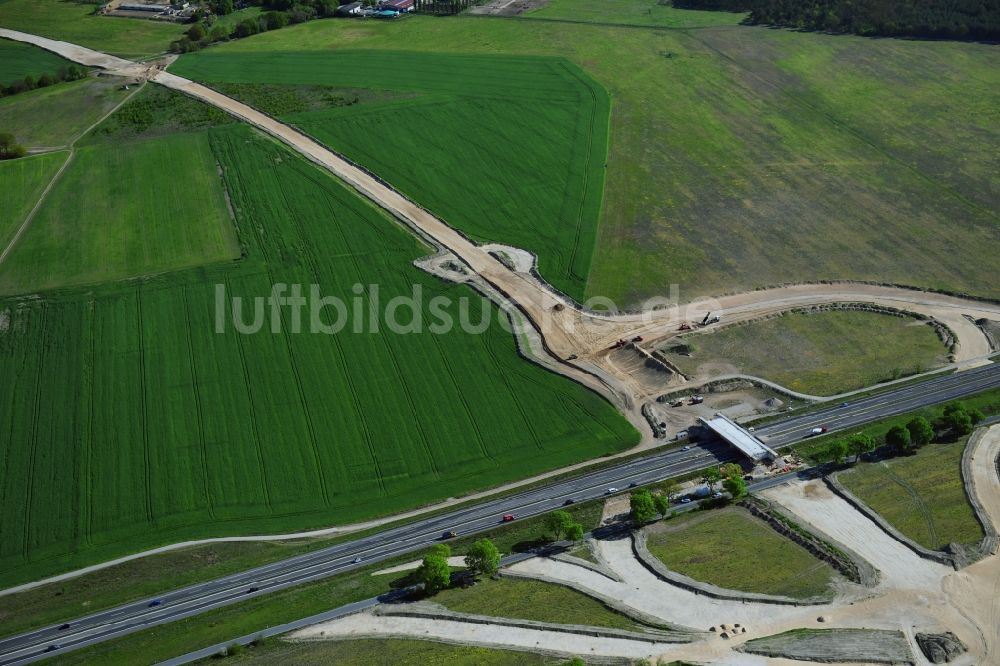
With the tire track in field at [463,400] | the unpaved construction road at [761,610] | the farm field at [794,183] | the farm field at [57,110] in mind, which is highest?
the farm field at [57,110]

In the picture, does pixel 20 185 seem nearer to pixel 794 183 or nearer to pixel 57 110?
pixel 57 110

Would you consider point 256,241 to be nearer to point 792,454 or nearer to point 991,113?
point 792,454

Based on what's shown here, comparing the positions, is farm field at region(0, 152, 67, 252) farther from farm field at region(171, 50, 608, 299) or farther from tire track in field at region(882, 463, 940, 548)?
tire track in field at region(882, 463, 940, 548)

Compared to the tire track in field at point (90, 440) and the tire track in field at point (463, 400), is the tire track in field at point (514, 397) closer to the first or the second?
the tire track in field at point (463, 400)

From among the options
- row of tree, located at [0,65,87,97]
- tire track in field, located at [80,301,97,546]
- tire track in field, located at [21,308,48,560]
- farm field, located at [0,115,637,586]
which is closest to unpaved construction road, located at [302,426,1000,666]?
farm field, located at [0,115,637,586]

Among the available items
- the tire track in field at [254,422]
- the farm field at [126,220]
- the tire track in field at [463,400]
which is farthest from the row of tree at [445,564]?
the farm field at [126,220]

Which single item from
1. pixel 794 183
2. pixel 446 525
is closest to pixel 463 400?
pixel 446 525

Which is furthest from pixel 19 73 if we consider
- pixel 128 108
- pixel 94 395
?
pixel 94 395
